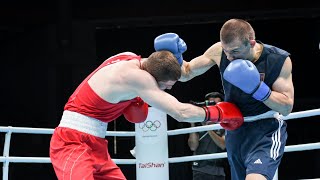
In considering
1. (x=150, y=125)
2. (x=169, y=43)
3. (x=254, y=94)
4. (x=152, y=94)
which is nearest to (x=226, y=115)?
(x=254, y=94)

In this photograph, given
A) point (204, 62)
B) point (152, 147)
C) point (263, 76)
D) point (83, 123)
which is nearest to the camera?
point (83, 123)

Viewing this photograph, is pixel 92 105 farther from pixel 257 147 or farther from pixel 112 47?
pixel 112 47

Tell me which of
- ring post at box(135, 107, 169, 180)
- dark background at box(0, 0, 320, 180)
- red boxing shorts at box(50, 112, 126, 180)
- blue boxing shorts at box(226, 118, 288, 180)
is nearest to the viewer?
red boxing shorts at box(50, 112, 126, 180)

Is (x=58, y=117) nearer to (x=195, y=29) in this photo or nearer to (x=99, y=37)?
(x=99, y=37)

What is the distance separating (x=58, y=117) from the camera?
7250mm

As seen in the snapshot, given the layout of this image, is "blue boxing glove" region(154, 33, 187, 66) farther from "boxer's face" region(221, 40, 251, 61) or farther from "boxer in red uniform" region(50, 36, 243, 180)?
"boxer's face" region(221, 40, 251, 61)

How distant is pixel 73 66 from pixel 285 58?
4.42 m

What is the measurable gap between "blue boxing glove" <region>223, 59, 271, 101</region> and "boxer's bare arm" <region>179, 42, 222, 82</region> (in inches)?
14.9

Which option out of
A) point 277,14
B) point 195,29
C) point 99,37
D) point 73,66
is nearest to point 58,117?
point 73,66

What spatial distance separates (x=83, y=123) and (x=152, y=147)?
1.30 meters

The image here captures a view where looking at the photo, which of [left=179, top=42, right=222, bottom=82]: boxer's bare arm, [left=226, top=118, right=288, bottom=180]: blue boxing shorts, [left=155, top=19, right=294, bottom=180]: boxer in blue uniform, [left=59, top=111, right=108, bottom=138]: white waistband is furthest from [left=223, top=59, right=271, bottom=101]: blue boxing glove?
[left=59, top=111, right=108, bottom=138]: white waistband

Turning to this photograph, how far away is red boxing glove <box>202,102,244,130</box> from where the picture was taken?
10.0 feet

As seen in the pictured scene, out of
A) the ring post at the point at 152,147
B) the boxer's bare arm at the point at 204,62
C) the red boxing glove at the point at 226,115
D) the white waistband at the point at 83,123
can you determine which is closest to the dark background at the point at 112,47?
the ring post at the point at 152,147

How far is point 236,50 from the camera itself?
3111 millimetres
